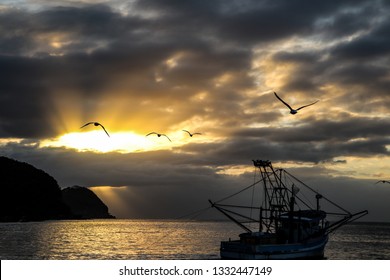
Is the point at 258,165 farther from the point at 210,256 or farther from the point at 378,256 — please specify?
the point at 378,256

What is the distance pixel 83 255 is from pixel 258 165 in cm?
4297

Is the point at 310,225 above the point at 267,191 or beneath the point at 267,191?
beneath

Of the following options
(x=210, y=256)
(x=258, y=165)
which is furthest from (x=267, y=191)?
(x=210, y=256)

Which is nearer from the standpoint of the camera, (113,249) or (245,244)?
(245,244)

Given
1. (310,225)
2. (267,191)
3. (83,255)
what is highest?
(267,191)

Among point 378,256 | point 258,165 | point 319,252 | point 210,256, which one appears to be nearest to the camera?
point 258,165

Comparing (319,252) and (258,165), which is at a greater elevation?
(258,165)

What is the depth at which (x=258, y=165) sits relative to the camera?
276 feet

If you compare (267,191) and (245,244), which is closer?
(245,244)

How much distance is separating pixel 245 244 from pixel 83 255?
1682 inches

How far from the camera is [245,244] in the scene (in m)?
75.8
